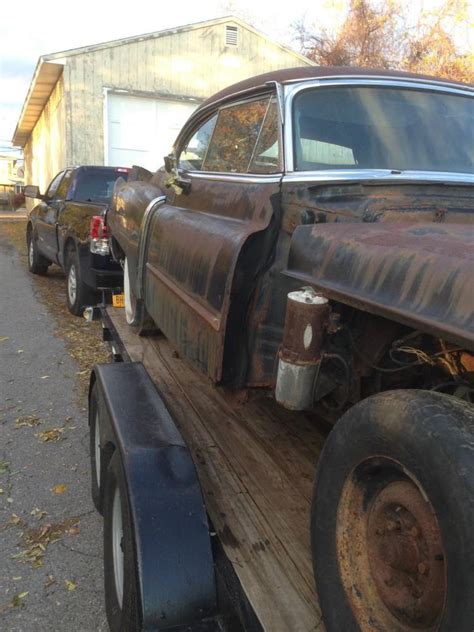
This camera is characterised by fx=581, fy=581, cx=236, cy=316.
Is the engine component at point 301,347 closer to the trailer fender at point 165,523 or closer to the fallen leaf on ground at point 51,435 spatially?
the trailer fender at point 165,523

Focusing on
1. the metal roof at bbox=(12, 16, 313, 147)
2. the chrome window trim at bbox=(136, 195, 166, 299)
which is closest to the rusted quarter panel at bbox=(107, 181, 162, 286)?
the chrome window trim at bbox=(136, 195, 166, 299)

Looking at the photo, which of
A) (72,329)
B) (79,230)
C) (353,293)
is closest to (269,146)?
(353,293)

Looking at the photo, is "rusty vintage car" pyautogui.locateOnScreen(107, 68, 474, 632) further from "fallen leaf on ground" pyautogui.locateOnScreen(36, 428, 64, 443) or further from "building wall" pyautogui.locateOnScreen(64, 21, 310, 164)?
"building wall" pyautogui.locateOnScreen(64, 21, 310, 164)

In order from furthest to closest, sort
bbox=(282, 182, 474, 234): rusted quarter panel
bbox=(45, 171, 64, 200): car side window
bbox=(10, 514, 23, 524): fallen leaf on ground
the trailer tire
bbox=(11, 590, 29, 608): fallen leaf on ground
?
bbox=(45, 171, 64, 200): car side window, bbox=(10, 514, 23, 524): fallen leaf on ground, the trailer tire, bbox=(11, 590, 29, 608): fallen leaf on ground, bbox=(282, 182, 474, 234): rusted quarter panel

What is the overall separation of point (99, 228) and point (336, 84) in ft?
15.4

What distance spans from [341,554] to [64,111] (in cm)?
1527

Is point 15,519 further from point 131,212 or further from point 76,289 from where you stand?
point 76,289

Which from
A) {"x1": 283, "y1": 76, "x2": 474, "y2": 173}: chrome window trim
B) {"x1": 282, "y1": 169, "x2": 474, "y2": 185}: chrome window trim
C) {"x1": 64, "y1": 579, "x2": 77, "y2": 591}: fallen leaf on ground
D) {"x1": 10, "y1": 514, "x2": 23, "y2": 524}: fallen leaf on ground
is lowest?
{"x1": 64, "y1": 579, "x2": 77, "y2": 591}: fallen leaf on ground

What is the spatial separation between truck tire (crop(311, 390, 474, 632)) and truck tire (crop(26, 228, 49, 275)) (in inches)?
392

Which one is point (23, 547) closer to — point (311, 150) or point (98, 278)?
point (311, 150)

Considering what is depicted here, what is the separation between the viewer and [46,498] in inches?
142

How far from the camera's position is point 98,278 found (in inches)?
295

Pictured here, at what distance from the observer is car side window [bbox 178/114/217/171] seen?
395 centimetres

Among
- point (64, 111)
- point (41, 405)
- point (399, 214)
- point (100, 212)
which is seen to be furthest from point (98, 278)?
point (64, 111)
